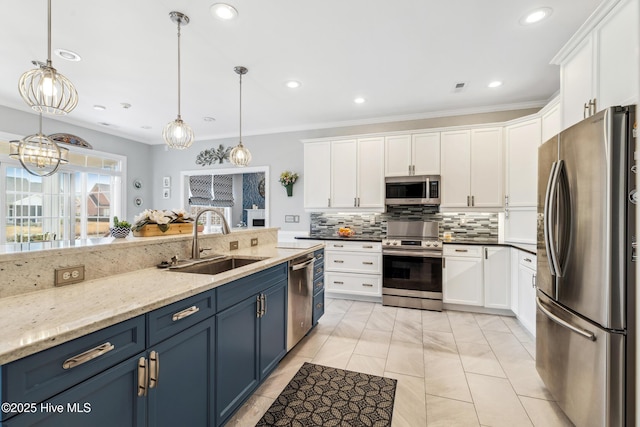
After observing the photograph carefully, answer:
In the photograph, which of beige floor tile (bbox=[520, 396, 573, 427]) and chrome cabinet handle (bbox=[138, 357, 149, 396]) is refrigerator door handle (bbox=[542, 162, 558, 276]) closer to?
beige floor tile (bbox=[520, 396, 573, 427])

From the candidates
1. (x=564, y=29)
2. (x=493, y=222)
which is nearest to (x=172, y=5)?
(x=564, y=29)

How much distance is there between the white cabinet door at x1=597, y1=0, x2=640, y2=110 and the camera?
1524mm

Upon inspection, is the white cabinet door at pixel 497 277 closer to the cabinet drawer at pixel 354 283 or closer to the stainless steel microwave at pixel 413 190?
the stainless steel microwave at pixel 413 190

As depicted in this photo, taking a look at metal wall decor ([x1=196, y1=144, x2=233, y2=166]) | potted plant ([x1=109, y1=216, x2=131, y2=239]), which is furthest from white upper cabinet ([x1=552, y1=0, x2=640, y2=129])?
metal wall decor ([x1=196, y1=144, x2=233, y2=166])

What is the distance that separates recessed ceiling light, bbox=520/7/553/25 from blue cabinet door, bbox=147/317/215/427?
3102 millimetres

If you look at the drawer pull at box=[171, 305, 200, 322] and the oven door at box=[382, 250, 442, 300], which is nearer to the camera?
the drawer pull at box=[171, 305, 200, 322]

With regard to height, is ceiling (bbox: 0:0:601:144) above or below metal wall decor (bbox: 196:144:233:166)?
above

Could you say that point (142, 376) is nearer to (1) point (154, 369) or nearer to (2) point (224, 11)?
(1) point (154, 369)

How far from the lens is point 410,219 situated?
4.56m

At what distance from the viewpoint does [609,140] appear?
146 centimetres

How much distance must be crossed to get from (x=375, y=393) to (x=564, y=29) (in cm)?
328

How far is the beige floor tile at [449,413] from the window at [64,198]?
18.8 ft

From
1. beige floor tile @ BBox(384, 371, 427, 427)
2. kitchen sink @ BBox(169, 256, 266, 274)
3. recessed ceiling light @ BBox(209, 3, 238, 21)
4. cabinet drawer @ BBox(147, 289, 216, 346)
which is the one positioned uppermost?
recessed ceiling light @ BBox(209, 3, 238, 21)

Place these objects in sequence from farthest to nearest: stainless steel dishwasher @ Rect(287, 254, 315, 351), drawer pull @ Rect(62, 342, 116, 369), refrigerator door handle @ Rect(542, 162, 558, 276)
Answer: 1. stainless steel dishwasher @ Rect(287, 254, 315, 351)
2. refrigerator door handle @ Rect(542, 162, 558, 276)
3. drawer pull @ Rect(62, 342, 116, 369)
